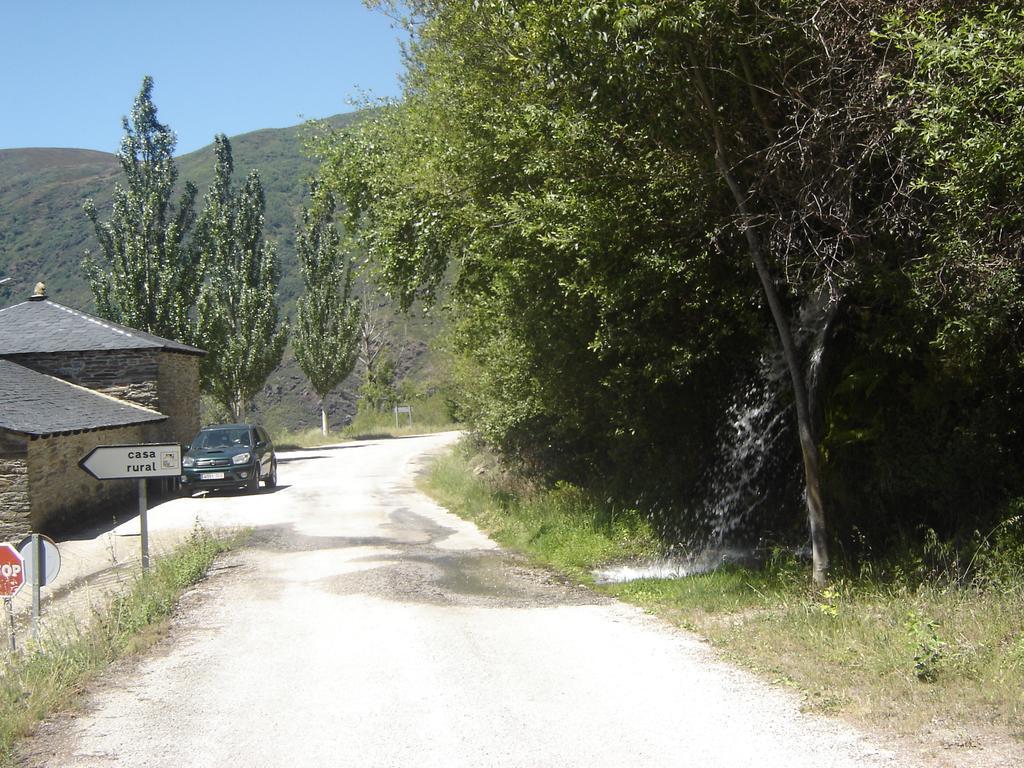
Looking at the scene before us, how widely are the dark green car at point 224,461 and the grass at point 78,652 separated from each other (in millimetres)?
12039

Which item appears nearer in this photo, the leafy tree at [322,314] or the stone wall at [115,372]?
the stone wall at [115,372]

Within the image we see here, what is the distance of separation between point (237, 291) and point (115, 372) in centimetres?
1599

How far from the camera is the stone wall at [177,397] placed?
28.5m

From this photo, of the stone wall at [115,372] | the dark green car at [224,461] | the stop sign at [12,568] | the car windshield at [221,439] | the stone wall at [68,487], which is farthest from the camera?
the stone wall at [115,372]

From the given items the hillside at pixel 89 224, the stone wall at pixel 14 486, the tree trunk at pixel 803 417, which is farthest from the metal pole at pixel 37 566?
the hillside at pixel 89 224

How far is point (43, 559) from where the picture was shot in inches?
329

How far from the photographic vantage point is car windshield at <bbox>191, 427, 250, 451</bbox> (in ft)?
80.3

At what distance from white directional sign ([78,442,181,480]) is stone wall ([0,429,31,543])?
8.54 metres

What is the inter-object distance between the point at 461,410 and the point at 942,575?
607 inches

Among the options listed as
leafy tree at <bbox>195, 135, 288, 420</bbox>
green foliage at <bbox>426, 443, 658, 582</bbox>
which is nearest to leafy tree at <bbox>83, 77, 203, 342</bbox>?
leafy tree at <bbox>195, 135, 288, 420</bbox>

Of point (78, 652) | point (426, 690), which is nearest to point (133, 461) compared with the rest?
point (78, 652)

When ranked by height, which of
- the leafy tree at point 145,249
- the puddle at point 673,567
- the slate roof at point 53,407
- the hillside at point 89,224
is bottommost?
the puddle at point 673,567

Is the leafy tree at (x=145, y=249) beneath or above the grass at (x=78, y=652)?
above

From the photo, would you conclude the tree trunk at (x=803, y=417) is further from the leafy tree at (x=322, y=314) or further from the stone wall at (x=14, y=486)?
the leafy tree at (x=322, y=314)
